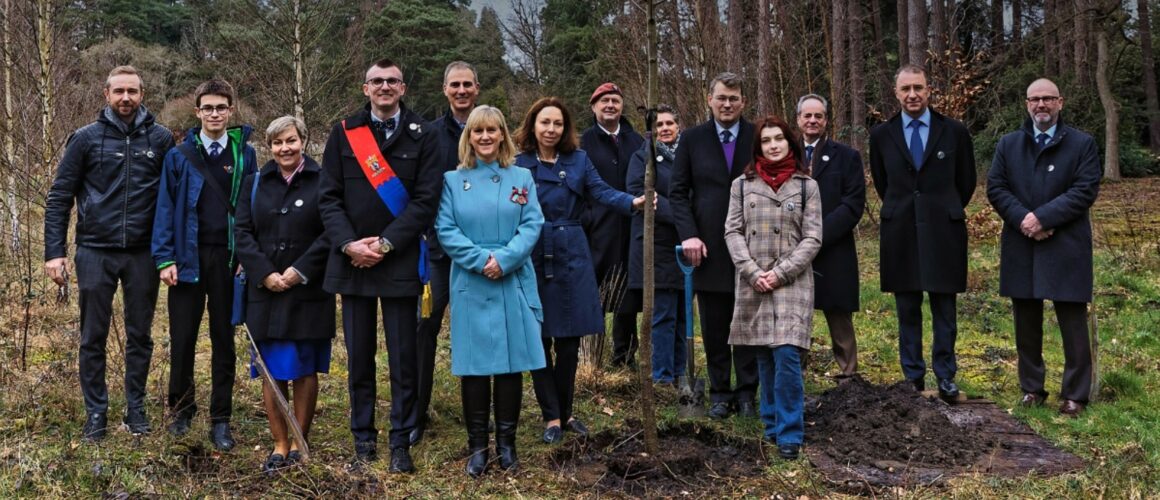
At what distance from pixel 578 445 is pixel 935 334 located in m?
2.65

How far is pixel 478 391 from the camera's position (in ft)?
16.1

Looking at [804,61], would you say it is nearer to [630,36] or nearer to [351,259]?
[630,36]

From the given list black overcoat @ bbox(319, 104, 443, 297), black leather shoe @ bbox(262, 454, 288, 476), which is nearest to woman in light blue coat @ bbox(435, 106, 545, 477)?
black overcoat @ bbox(319, 104, 443, 297)

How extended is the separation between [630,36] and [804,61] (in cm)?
263

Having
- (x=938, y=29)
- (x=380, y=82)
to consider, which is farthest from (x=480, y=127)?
(x=938, y=29)

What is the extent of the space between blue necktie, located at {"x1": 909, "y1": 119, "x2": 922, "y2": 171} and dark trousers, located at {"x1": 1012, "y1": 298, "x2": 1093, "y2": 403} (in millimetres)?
1101

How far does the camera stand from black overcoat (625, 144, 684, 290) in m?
6.47

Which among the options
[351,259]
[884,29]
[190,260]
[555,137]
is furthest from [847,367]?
[884,29]

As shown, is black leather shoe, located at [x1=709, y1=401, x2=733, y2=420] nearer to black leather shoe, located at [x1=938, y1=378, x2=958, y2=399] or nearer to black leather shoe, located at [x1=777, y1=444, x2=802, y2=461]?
black leather shoe, located at [x1=777, y1=444, x2=802, y2=461]

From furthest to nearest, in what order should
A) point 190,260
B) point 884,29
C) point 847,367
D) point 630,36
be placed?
point 884,29 → point 630,36 → point 847,367 → point 190,260

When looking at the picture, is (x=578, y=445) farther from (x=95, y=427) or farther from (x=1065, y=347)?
(x=1065, y=347)

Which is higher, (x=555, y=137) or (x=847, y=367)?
(x=555, y=137)

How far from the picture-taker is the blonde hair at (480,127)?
489 cm

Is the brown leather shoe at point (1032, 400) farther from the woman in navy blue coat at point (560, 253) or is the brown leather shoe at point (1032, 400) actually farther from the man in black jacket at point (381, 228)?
the man in black jacket at point (381, 228)
